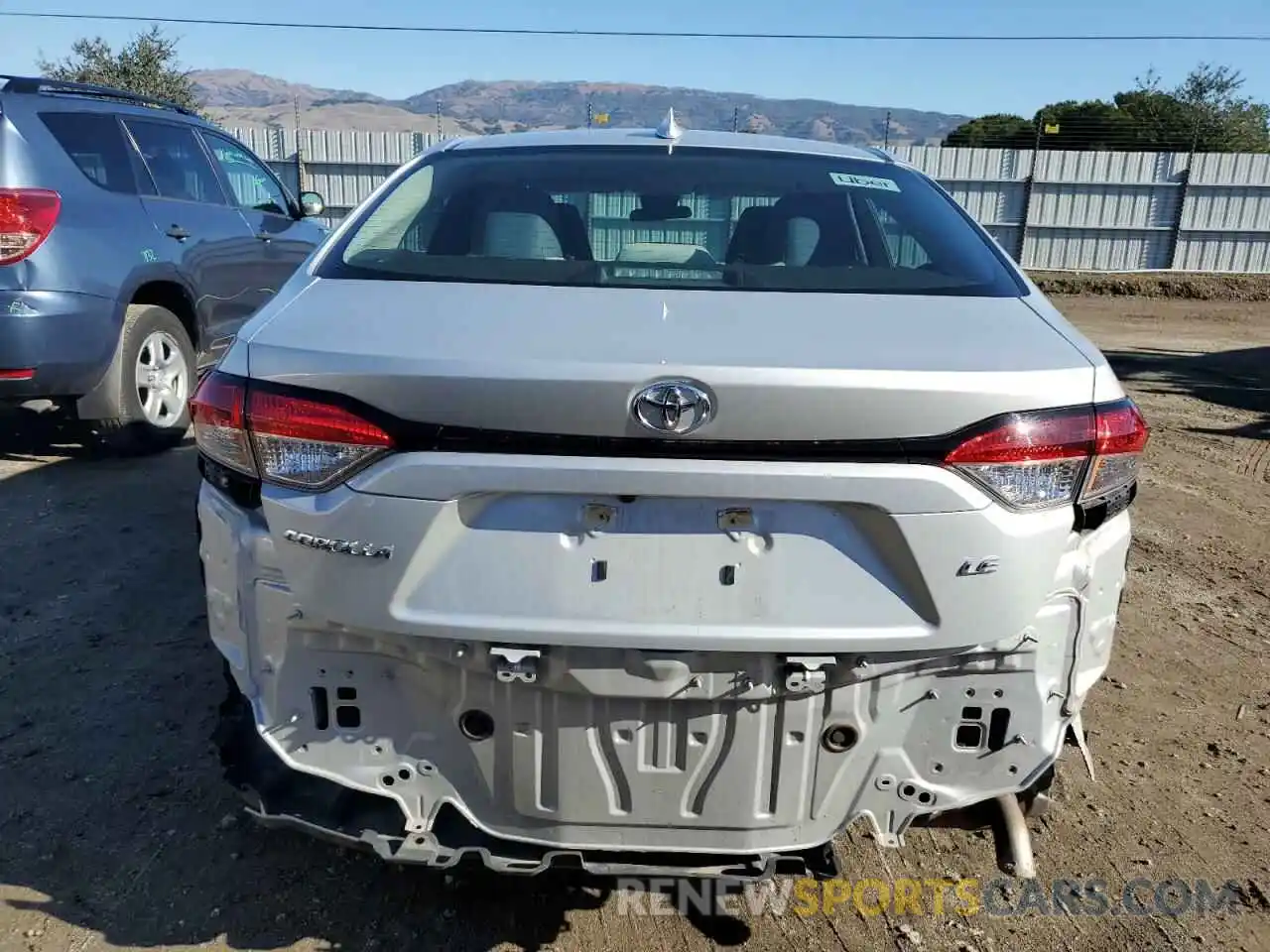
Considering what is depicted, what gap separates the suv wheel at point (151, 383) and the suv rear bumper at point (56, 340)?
172mm

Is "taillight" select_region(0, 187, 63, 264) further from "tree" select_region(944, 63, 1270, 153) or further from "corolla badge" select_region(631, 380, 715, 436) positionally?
"tree" select_region(944, 63, 1270, 153)

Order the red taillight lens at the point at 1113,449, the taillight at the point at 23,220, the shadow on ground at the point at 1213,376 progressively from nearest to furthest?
the red taillight lens at the point at 1113,449, the taillight at the point at 23,220, the shadow on ground at the point at 1213,376

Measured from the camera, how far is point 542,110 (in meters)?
57.8

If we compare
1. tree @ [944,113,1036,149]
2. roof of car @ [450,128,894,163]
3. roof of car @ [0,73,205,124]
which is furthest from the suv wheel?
tree @ [944,113,1036,149]

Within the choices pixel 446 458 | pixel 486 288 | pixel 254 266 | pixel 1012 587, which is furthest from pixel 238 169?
pixel 1012 587

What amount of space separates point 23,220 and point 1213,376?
32.3 feet

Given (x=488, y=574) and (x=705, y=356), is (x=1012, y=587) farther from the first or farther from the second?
(x=488, y=574)

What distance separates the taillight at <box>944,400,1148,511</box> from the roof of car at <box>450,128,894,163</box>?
146 cm

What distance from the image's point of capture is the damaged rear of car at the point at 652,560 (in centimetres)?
169

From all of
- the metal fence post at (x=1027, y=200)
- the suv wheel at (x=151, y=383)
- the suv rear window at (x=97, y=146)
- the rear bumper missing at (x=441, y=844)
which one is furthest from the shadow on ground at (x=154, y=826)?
the metal fence post at (x=1027, y=200)

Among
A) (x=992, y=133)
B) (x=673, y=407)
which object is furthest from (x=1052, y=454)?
(x=992, y=133)

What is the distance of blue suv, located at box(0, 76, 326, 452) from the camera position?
15.4 feet

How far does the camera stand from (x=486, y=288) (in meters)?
2.05

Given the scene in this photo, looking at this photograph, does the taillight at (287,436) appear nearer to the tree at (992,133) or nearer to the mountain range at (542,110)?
the mountain range at (542,110)
